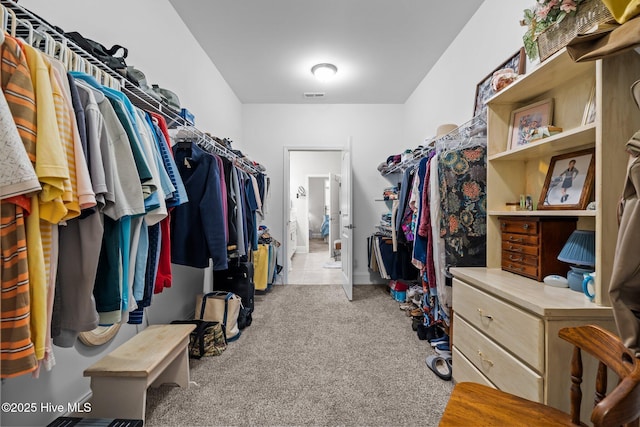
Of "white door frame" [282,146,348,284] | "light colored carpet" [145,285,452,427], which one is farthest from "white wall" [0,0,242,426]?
"white door frame" [282,146,348,284]

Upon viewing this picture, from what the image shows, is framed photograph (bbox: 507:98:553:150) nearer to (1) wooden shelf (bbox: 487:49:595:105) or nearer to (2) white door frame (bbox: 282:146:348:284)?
(1) wooden shelf (bbox: 487:49:595:105)

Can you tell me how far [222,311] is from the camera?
7.32 feet

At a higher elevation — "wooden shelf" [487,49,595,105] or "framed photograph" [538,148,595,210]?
"wooden shelf" [487,49,595,105]

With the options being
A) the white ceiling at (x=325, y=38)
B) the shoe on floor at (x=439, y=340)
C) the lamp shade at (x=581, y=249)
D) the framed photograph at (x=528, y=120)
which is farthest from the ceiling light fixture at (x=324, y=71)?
the shoe on floor at (x=439, y=340)

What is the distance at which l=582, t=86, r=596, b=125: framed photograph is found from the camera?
122 centimetres

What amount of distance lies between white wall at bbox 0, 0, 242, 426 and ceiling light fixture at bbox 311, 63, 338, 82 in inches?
42.9

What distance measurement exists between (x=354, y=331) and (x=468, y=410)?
63.8 inches

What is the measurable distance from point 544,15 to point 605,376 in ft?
4.38

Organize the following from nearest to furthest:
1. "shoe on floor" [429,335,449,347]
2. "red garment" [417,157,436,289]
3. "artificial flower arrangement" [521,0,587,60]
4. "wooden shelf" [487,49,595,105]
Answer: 1. "artificial flower arrangement" [521,0,587,60]
2. "wooden shelf" [487,49,595,105]
3. "red garment" [417,157,436,289]
4. "shoe on floor" [429,335,449,347]

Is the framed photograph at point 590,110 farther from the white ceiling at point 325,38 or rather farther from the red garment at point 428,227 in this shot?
the white ceiling at point 325,38

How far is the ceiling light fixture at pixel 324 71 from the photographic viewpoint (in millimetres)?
2967

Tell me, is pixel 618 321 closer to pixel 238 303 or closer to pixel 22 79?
pixel 22 79

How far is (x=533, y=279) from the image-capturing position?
136 centimetres

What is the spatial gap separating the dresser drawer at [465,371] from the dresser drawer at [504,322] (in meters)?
0.09
